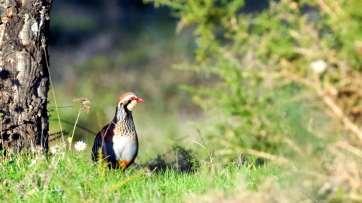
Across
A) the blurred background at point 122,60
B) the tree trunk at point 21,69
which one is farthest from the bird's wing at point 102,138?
the blurred background at point 122,60

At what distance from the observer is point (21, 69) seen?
9766 millimetres

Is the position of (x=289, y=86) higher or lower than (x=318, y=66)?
lower

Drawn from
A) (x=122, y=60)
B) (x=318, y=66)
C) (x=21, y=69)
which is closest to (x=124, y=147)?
(x=21, y=69)

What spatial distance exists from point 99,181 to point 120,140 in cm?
140

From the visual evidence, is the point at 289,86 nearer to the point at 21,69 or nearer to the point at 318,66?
the point at 318,66

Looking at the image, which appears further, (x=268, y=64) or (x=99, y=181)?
(x=99, y=181)

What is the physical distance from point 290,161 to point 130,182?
6.86 feet

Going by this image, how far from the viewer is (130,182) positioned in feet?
28.9

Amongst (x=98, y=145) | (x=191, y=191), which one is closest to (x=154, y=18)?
(x=98, y=145)

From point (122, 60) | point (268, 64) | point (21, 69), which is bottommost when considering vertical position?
point (122, 60)

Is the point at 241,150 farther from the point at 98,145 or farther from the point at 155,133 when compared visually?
the point at 155,133

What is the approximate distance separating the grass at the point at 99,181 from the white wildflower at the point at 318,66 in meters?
1.15

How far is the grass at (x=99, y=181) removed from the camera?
27.0 feet

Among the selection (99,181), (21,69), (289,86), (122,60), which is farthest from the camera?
(122,60)
